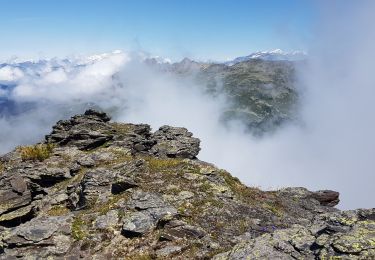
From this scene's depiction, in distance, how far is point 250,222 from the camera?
101ft

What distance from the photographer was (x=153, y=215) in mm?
29484

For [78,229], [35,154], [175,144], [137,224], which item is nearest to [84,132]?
[35,154]

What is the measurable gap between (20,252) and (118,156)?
21.7 metres

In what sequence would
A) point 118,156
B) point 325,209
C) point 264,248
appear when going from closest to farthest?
point 264,248
point 325,209
point 118,156

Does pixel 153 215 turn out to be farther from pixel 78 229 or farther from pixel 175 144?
pixel 175 144

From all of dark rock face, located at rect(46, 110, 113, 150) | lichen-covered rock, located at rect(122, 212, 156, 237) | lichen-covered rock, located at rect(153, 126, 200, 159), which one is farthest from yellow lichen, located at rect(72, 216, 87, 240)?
dark rock face, located at rect(46, 110, 113, 150)

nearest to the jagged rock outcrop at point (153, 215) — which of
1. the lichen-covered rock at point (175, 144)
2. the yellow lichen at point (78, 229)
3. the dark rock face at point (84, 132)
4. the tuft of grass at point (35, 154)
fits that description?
the yellow lichen at point (78, 229)

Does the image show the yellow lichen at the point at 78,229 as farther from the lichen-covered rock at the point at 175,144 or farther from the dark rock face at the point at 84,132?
the dark rock face at the point at 84,132

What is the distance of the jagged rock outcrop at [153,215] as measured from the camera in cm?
2197

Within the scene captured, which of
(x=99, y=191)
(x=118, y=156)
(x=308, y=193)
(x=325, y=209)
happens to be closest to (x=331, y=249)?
(x=99, y=191)

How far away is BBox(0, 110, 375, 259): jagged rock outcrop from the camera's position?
72.1 ft

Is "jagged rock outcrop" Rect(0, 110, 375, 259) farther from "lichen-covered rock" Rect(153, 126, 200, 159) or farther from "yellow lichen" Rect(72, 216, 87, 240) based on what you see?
"lichen-covered rock" Rect(153, 126, 200, 159)

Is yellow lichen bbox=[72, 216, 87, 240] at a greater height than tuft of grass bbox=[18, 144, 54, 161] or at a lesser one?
lesser

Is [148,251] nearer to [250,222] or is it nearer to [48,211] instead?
[250,222]
